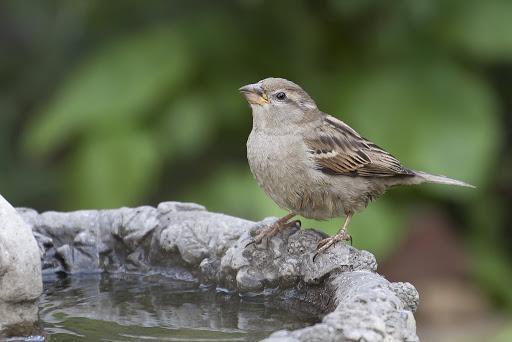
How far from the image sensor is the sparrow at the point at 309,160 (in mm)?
4148

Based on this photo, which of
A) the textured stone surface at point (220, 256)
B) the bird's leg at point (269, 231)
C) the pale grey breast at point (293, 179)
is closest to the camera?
the textured stone surface at point (220, 256)

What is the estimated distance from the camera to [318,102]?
23.2 ft

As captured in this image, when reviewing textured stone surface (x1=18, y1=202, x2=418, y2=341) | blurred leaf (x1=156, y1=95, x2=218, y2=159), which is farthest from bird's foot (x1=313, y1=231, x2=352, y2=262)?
blurred leaf (x1=156, y1=95, x2=218, y2=159)

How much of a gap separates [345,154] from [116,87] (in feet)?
10.4

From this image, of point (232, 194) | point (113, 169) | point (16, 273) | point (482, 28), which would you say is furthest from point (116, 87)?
point (16, 273)

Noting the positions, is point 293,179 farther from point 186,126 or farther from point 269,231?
point 186,126

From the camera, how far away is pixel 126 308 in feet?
12.0

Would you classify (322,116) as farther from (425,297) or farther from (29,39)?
(29,39)

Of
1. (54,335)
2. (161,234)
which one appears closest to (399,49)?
(161,234)

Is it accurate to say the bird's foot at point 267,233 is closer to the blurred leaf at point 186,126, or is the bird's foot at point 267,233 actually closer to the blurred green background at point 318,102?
the blurred green background at point 318,102

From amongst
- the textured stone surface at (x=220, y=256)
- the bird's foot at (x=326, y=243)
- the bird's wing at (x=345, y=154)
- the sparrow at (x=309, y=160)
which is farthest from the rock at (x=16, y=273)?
the bird's wing at (x=345, y=154)

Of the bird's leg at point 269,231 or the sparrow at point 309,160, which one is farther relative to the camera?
the sparrow at point 309,160

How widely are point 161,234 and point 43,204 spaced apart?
13.2 ft

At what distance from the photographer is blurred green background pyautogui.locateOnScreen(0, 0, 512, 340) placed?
267 inches
